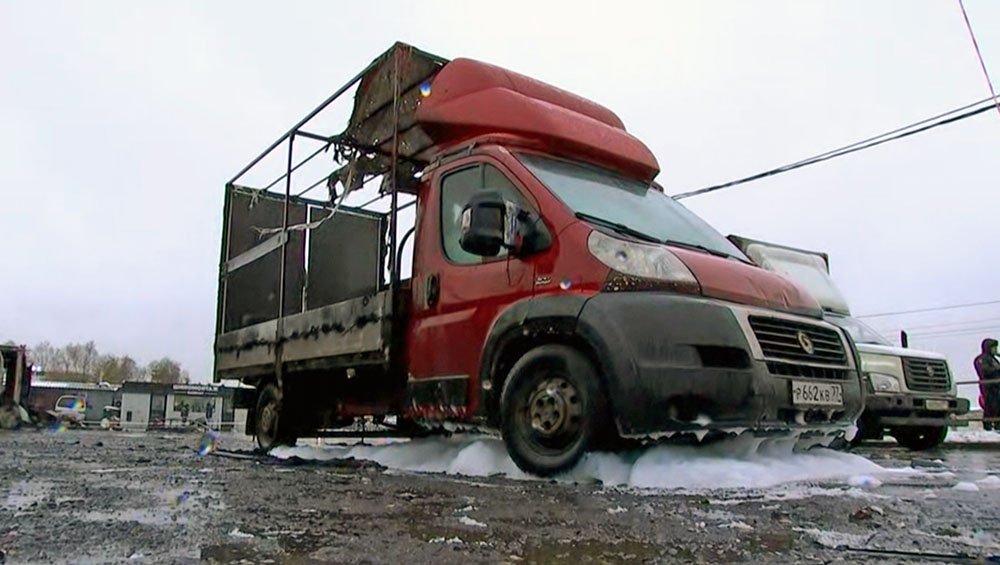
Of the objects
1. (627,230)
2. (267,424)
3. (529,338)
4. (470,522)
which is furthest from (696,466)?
(267,424)

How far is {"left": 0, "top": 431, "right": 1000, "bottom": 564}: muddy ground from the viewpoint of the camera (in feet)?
6.70

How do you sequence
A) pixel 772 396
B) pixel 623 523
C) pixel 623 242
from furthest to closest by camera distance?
pixel 623 242, pixel 772 396, pixel 623 523

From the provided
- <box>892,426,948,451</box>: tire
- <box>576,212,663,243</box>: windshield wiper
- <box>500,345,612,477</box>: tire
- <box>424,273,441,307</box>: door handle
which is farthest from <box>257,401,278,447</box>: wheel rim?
<box>892,426,948,451</box>: tire

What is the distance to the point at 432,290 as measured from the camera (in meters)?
5.16

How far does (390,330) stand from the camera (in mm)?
5340

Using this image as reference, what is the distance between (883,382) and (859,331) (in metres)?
0.94

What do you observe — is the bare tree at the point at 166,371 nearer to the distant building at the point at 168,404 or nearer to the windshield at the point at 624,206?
the distant building at the point at 168,404

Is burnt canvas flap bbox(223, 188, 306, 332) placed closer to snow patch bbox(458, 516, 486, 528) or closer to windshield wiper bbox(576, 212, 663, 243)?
windshield wiper bbox(576, 212, 663, 243)

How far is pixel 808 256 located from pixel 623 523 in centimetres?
834

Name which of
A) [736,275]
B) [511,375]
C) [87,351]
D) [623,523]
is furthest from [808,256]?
[87,351]

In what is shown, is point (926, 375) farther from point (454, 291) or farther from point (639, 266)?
point (454, 291)

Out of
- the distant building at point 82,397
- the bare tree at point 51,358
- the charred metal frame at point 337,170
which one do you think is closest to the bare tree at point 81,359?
the bare tree at point 51,358

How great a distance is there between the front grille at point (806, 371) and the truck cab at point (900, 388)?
2704 mm

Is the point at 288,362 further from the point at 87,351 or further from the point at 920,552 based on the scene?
the point at 87,351
